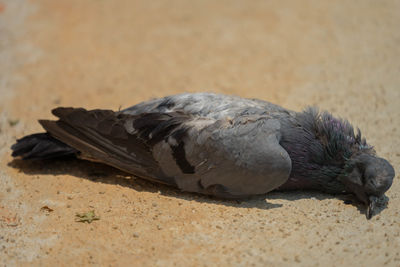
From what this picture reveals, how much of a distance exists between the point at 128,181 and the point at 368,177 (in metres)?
2.83

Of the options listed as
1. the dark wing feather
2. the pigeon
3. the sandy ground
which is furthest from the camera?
the dark wing feather

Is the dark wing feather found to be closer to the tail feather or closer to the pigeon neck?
the tail feather

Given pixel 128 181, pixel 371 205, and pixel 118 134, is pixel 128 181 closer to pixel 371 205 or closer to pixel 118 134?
pixel 118 134

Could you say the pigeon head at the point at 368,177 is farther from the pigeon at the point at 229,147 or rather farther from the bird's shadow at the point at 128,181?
the bird's shadow at the point at 128,181

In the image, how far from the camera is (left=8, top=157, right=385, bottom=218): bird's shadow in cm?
533

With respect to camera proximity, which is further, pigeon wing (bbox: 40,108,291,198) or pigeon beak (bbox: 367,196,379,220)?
pigeon wing (bbox: 40,108,291,198)

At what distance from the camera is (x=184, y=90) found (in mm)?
8117

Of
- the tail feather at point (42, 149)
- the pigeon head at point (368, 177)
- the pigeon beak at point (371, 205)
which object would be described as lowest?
the pigeon beak at point (371, 205)

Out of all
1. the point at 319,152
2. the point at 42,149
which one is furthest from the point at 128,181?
the point at 319,152

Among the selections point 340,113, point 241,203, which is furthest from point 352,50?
point 241,203

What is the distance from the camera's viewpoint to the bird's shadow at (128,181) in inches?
210

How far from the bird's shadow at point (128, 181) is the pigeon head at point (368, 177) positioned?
0.16 m

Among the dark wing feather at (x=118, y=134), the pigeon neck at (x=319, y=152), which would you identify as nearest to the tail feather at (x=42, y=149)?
the dark wing feather at (x=118, y=134)

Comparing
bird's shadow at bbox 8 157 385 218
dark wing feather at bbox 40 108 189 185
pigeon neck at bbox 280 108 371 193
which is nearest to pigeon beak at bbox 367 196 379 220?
bird's shadow at bbox 8 157 385 218
